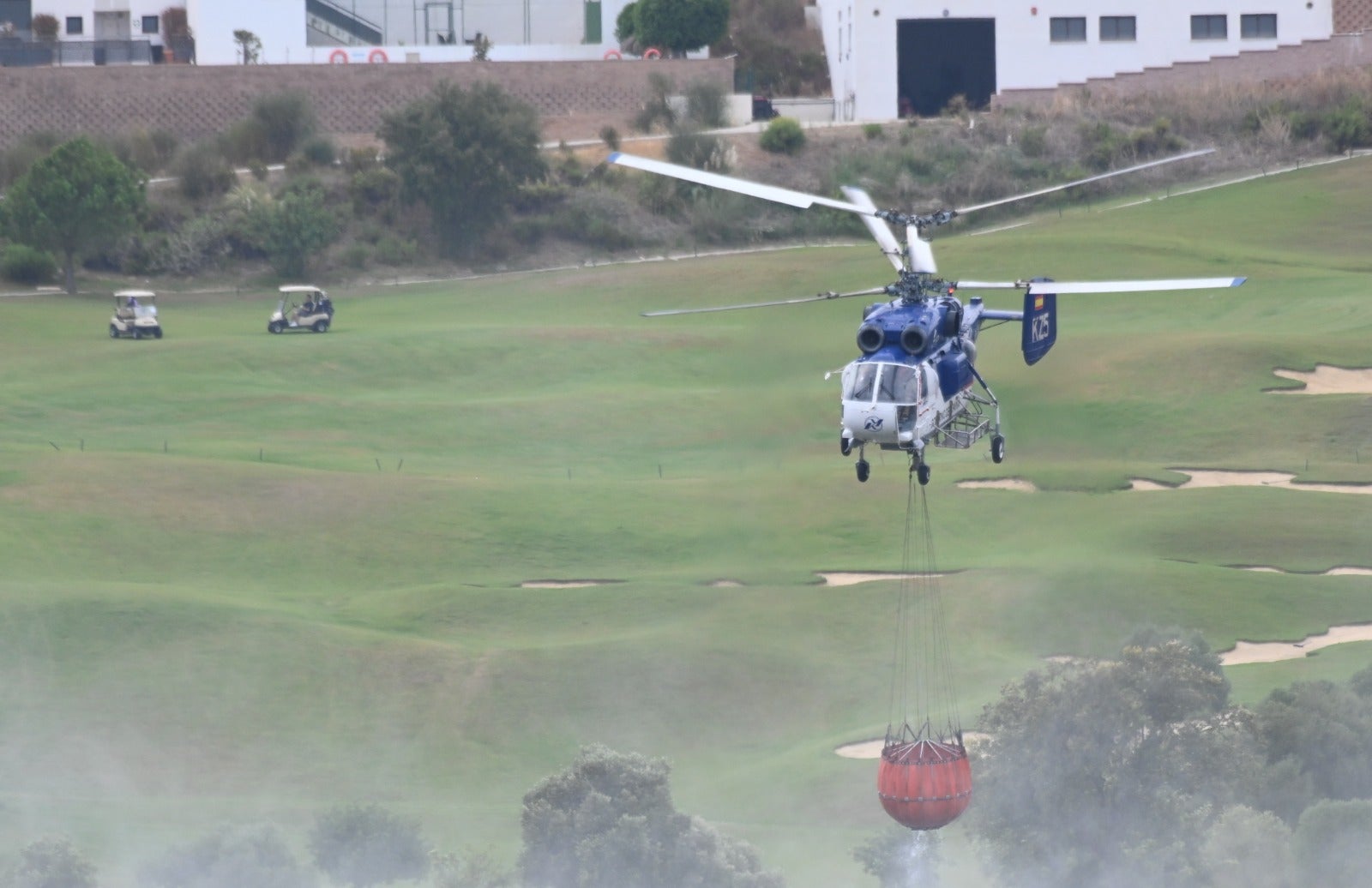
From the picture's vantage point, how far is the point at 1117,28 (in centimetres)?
12088

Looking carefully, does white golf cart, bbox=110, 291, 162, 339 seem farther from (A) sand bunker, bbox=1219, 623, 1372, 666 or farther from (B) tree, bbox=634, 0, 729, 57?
(A) sand bunker, bbox=1219, 623, 1372, 666

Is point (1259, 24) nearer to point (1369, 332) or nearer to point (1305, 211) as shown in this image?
point (1305, 211)

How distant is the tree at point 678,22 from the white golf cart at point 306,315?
4622 centimetres

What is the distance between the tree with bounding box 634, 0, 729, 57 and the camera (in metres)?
135

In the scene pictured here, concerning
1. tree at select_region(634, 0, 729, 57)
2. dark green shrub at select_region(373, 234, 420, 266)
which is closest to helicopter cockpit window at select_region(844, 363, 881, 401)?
dark green shrub at select_region(373, 234, 420, 266)

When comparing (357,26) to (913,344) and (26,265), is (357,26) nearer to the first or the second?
(26,265)

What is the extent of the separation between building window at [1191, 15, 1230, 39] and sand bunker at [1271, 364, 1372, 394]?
4814cm

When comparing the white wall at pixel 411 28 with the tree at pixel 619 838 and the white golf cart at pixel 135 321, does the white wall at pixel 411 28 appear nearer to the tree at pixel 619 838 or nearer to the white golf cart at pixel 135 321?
the white golf cart at pixel 135 321

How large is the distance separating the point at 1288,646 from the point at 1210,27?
74.0m

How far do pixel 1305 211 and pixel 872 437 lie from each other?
7678 centimetres

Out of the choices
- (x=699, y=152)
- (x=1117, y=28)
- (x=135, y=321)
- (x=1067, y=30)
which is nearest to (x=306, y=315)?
(x=135, y=321)

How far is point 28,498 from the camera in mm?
65625

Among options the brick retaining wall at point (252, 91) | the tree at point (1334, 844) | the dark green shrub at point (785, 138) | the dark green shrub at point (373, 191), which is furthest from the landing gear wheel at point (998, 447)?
the brick retaining wall at point (252, 91)

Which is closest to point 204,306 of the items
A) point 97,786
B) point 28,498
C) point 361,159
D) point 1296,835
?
point 361,159
